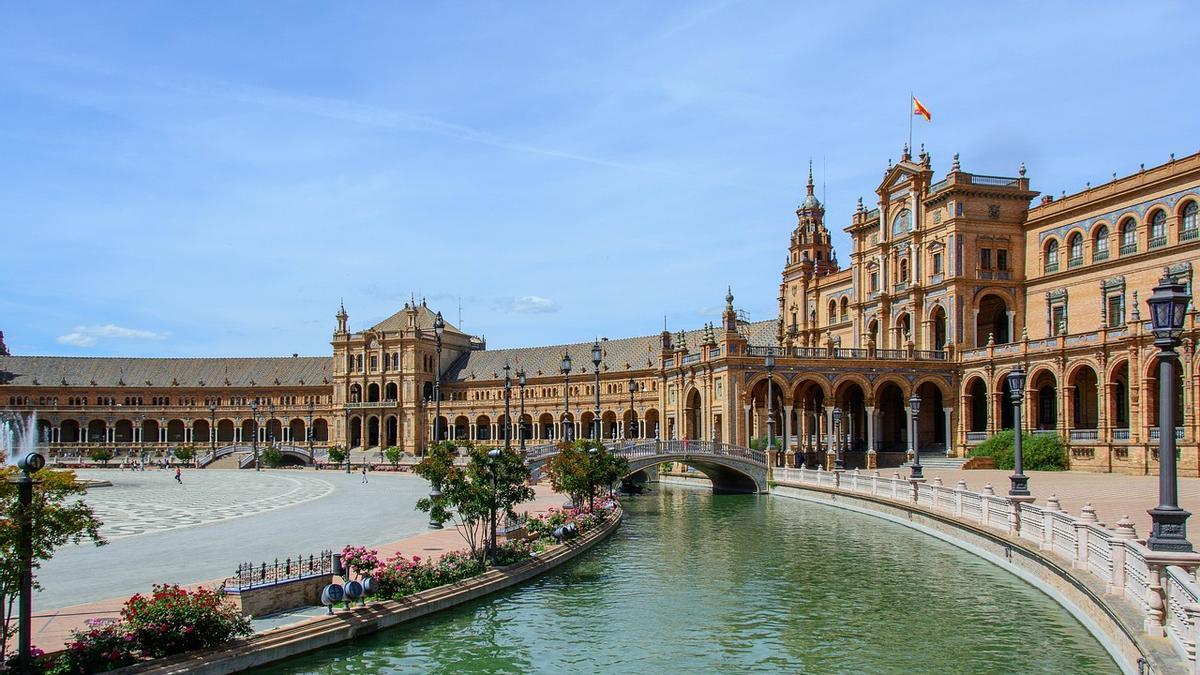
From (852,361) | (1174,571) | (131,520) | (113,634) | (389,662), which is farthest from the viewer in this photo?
(852,361)

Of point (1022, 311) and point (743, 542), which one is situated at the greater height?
point (1022, 311)

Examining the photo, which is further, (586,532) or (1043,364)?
(1043,364)

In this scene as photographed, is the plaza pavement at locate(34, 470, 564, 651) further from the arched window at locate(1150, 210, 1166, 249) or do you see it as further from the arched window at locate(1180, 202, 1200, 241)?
the arched window at locate(1180, 202, 1200, 241)

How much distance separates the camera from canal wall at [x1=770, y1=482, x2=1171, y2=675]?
14353mm

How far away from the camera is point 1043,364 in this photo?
6106cm

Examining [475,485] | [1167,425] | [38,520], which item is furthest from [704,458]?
[38,520]

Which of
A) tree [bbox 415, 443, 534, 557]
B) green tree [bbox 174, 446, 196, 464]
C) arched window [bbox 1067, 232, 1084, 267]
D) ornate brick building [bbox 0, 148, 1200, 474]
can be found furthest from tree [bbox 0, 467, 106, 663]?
green tree [bbox 174, 446, 196, 464]

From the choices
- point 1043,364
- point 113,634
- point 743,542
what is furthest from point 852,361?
point 113,634

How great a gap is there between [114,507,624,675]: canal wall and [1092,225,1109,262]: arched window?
5122 centimetres

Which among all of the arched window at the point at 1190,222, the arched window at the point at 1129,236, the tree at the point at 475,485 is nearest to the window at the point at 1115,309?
the arched window at the point at 1129,236

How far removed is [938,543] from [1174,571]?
2006 centimetres

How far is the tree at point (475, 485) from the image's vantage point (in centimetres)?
2452

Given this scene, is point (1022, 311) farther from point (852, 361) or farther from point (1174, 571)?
point (1174, 571)

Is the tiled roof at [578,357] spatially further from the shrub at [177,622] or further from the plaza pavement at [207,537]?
the shrub at [177,622]
